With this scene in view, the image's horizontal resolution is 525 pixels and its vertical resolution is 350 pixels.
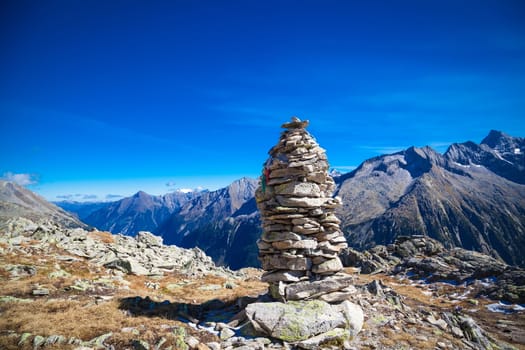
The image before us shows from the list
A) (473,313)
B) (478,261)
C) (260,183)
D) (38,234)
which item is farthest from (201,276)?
(478,261)

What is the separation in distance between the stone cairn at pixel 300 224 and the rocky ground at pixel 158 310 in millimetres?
1904

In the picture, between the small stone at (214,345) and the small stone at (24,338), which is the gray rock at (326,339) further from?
the small stone at (24,338)

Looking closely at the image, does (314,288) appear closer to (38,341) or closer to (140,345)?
(140,345)

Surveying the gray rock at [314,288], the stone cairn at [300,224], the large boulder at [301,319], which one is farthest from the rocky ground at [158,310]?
the stone cairn at [300,224]

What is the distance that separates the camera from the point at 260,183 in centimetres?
1897

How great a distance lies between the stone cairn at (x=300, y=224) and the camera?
16.7 m

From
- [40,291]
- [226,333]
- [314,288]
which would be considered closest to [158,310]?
[226,333]

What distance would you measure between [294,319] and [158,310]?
8761mm

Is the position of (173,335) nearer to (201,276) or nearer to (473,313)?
(201,276)

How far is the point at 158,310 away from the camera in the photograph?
56.1 ft

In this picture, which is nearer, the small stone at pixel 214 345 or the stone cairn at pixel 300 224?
the small stone at pixel 214 345

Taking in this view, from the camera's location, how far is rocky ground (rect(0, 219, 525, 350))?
12875 millimetres

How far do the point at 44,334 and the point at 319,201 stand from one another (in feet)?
50.5

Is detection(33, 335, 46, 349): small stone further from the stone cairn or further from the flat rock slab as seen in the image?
the stone cairn
